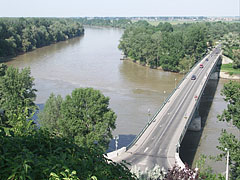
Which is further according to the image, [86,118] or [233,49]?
[233,49]

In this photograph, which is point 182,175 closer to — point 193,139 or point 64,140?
point 64,140

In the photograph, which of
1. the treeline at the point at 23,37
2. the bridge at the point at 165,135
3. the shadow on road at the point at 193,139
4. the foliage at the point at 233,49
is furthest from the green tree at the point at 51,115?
the foliage at the point at 233,49

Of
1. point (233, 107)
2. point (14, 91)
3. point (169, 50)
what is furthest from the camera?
point (169, 50)

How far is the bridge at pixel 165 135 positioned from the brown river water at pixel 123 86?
6.13 ft

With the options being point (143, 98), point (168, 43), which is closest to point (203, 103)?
point (143, 98)

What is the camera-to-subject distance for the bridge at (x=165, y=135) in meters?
18.4

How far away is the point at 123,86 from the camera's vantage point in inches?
1638

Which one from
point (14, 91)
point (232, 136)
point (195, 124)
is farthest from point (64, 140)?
point (195, 124)

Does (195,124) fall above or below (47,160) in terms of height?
below

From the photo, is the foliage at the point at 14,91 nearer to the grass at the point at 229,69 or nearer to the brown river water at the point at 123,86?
the brown river water at the point at 123,86

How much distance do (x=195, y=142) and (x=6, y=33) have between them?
55031 mm

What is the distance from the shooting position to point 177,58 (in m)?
56.5

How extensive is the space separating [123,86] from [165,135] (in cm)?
1962

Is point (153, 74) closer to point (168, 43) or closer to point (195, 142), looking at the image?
point (168, 43)
